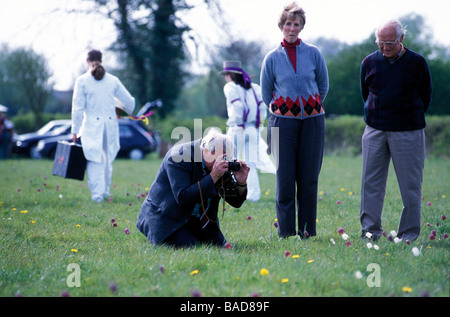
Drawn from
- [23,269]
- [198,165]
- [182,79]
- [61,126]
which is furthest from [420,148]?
[182,79]

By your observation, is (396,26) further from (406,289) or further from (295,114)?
(406,289)

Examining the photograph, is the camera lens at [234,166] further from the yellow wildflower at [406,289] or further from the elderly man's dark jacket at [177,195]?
the yellow wildflower at [406,289]

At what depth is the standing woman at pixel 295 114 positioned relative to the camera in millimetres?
4641

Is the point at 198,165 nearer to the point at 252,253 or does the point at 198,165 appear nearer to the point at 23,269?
the point at 252,253

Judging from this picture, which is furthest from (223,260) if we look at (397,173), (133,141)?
(133,141)

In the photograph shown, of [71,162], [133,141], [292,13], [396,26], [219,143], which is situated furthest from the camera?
[133,141]

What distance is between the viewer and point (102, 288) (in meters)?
3.14

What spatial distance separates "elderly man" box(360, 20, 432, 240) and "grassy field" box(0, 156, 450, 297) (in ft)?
1.20

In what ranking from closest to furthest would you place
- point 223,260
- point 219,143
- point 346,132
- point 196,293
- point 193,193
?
point 196,293 → point 223,260 → point 219,143 → point 193,193 → point 346,132

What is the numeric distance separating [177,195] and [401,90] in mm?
2262

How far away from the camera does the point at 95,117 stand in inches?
299

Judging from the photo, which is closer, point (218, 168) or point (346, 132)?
point (218, 168)

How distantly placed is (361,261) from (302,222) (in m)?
1.20

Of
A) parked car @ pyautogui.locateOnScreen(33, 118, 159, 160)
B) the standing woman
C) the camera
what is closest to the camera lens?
the camera
